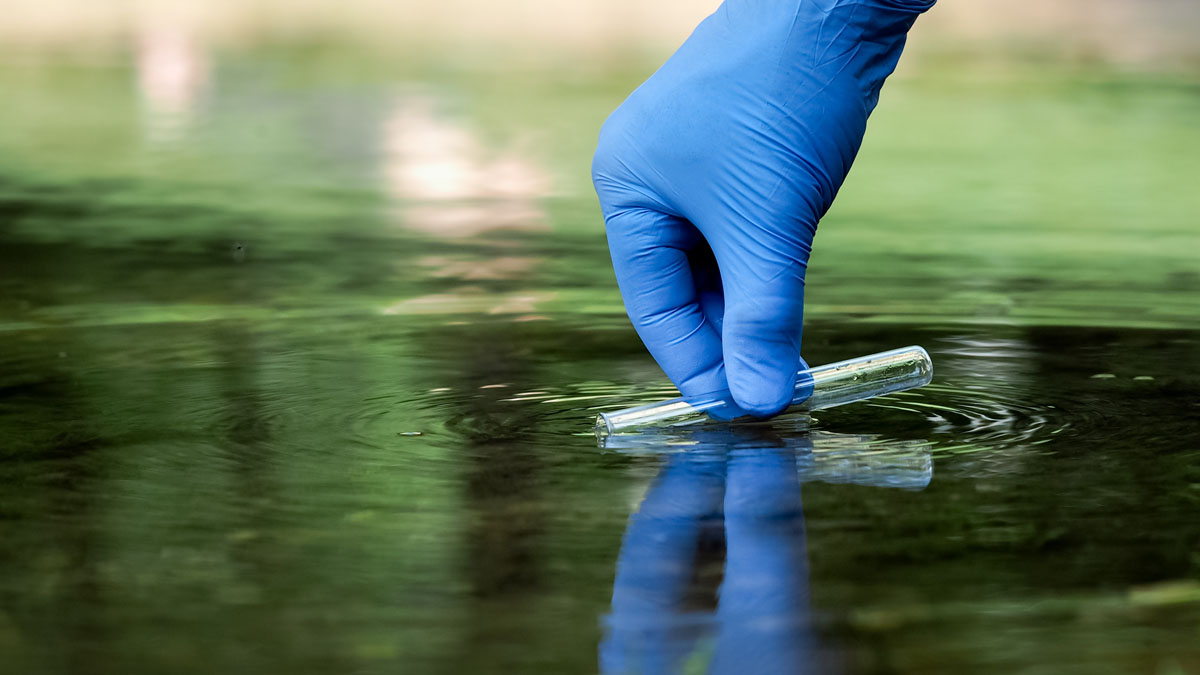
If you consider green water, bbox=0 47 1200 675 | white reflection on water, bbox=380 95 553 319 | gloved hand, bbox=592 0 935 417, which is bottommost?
white reflection on water, bbox=380 95 553 319

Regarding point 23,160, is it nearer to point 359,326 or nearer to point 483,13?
point 359,326

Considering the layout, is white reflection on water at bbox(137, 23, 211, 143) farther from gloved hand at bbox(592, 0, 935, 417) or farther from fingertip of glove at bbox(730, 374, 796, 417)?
fingertip of glove at bbox(730, 374, 796, 417)

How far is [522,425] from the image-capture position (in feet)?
7.22

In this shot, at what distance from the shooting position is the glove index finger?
217cm

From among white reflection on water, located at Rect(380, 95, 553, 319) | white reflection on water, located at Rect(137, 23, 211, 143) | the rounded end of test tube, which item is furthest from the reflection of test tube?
white reflection on water, located at Rect(137, 23, 211, 143)

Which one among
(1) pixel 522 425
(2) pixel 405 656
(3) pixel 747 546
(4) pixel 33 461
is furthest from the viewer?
(1) pixel 522 425

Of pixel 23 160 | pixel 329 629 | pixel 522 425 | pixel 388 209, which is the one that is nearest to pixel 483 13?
pixel 23 160

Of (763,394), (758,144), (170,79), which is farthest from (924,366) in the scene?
(170,79)

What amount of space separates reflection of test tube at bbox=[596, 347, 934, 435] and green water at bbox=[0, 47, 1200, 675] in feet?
0.13

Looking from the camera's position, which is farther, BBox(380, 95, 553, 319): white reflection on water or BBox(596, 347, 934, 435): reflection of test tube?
BBox(380, 95, 553, 319): white reflection on water

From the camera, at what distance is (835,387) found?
2.23m

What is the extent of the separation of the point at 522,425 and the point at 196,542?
2.07ft

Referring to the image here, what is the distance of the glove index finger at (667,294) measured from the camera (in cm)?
217

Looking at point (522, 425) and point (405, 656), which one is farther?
point (522, 425)
